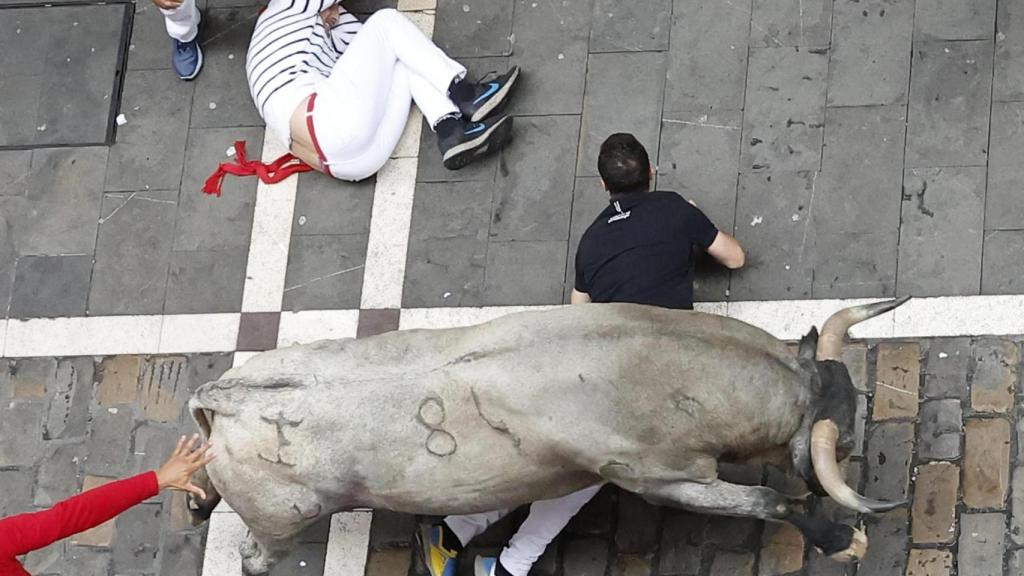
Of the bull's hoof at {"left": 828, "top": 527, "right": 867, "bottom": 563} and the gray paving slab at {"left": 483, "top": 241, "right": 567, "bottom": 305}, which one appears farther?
the gray paving slab at {"left": 483, "top": 241, "right": 567, "bottom": 305}

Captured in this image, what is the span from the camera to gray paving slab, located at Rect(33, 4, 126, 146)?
11188mm

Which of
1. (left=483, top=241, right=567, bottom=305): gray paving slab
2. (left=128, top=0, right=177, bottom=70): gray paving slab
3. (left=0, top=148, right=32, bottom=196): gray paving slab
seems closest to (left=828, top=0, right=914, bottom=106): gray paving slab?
(left=483, top=241, right=567, bottom=305): gray paving slab

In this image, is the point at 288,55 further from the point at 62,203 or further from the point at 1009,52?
the point at 1009,52

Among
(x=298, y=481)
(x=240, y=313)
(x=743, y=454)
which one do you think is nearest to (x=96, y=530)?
(x=240, y=313)

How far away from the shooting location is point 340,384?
8.27 meters

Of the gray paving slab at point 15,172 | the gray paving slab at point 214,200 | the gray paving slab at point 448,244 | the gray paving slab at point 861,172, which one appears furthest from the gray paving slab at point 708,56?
the gray paving slab at point 15,172

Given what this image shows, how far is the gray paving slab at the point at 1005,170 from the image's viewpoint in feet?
30.8

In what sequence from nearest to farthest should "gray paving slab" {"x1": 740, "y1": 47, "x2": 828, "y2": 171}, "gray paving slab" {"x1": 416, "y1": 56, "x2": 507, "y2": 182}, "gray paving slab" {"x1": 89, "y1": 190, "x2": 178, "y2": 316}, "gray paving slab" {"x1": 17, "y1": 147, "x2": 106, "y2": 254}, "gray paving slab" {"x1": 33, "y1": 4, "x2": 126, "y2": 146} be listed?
"gray paving slab" {"x1": 740, "y1": 47, "x2": 828, "y2": 171}
"gray paving slab" {"x1": 416, "y1": 56, "x2": 507, "y2": 182}
"gray paving slab" {"x1": 89, "y1": 190, "x2": 178, "y2": 316}
"gray paving slab" {"x1": 17, "y1": 147, "x2": 106, "y2": 254}
"gray paving slab" {"x1": 33, "y1": 4, "x2": 126, "y2": 146}

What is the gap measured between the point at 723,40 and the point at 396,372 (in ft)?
10.5

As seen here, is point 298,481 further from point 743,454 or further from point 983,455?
point 983,455

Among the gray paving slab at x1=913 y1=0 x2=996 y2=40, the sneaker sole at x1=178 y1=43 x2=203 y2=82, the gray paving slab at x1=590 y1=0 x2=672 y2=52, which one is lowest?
the sneaker sole at x1=178 y1=43 x2=203 y2=82

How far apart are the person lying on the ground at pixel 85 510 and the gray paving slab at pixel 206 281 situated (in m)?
2.04

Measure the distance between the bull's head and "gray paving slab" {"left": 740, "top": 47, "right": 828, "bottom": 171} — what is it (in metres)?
1.70

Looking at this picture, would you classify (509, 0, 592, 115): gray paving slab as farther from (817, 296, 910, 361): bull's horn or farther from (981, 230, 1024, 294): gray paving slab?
(817, 296, 910, 361): bull's horn
